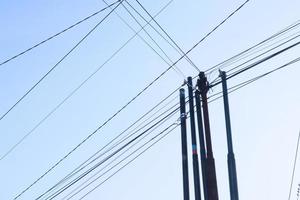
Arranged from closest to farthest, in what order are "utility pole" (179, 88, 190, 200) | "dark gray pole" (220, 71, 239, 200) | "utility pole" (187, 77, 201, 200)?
"dark gray pole" (220, 71, 239, 200) < "utility pole" (187, 77, 201, 200) < "utility pole" (179, 88, 190, 200)

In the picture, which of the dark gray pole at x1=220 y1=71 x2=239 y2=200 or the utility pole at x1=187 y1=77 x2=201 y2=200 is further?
the utility pole at x1=187 y1=77 x2=201 y2=200

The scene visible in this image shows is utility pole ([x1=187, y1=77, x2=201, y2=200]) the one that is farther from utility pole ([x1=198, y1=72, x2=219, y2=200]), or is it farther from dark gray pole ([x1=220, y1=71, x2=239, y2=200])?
dark gray pole ([x1=220, y1=71, x2=239, y2=200])

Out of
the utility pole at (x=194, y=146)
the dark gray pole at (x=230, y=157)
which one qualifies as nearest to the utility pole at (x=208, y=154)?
the dark gray pole at (x=230, y=157)

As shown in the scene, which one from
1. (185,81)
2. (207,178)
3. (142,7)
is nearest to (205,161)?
(207,178)

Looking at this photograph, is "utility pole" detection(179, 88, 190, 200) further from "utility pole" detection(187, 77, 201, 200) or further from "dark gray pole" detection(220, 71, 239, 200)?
"dark gray pole" detection(220, 71, 239, 200)

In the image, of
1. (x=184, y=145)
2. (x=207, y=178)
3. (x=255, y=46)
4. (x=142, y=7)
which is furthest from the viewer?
(x=184, y=145)

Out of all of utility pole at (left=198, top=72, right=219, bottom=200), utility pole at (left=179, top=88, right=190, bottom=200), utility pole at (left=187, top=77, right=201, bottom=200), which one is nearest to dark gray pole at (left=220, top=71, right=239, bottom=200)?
utility pole at (left=198, top=72, right=219, bottom=200)

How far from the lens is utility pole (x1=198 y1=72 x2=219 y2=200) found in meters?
11.3

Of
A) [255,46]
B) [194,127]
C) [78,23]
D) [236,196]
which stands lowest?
[236,196]

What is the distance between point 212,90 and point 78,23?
4809mm

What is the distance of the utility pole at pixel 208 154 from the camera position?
11.3m

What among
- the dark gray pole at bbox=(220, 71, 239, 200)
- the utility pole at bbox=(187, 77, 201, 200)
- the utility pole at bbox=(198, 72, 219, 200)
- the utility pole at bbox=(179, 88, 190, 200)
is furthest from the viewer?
the utility pole at bbox=(179, 88, 190, 200)

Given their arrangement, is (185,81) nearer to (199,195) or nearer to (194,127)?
(194,127)

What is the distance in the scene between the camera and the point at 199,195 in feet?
42.1
